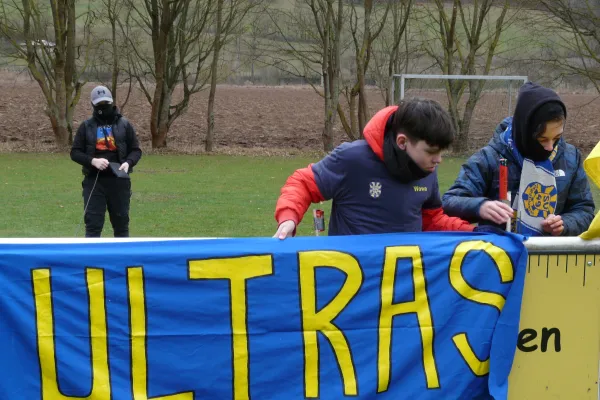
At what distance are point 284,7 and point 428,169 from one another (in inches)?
1279

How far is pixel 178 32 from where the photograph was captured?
30.6m

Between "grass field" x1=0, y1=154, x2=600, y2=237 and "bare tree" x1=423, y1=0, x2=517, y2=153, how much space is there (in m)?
6.43

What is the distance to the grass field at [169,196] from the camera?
39.1ft

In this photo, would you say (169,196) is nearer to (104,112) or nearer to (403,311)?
(104,112)

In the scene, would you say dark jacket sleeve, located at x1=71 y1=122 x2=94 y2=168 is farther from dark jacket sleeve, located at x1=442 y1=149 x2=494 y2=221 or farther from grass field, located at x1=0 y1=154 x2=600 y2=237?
dark jacket sleeve, located at x1=442 y1=149 x2=494 y2=221

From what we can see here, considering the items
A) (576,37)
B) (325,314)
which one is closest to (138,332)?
(325,314)

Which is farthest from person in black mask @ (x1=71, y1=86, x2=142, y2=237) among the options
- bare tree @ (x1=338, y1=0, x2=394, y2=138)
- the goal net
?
bare tree @ (x1=338, y1=0, x2=394, y2=138)

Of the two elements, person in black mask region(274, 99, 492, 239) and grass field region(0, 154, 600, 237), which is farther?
grass field region(0, 154, 600, 237)

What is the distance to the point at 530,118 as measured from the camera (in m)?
3.71

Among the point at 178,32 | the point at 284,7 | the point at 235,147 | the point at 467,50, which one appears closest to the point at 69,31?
the point at 178,32

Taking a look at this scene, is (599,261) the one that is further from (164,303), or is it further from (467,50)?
(467,50)

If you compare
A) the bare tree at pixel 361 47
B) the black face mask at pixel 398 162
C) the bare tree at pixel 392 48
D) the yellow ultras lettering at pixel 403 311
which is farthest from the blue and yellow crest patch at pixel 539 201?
the bare tree at pixel 392 48

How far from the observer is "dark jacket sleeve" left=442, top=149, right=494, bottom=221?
12.4 feet

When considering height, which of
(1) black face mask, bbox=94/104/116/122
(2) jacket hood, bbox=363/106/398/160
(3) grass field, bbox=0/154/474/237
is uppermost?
(2) jacket hood, bbox=363/106/398/160
